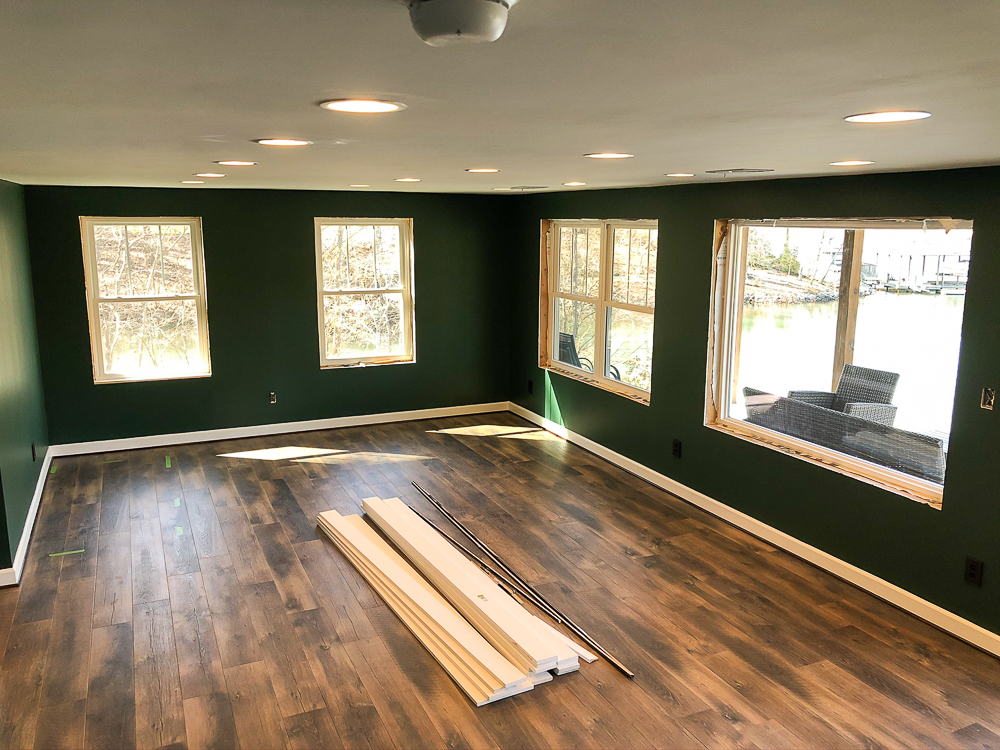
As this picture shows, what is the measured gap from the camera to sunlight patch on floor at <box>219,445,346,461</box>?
21.6 ft

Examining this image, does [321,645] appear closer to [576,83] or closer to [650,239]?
[576,83]

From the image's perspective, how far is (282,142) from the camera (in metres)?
2.65

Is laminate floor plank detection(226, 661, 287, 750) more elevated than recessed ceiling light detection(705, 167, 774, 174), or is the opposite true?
recessed ceiling light detection(705, 167, 774, 174)

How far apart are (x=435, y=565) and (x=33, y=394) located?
3673 millimetres

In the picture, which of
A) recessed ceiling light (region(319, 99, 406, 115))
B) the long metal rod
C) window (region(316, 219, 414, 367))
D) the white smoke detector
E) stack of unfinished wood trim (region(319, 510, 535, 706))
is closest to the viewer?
the white smoke detector

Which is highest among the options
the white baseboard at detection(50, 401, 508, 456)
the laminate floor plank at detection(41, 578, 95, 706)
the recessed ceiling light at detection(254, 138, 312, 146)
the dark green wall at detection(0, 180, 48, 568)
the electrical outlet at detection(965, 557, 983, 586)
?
the recessed ceiling light at detection(254, 138, 312, 146)

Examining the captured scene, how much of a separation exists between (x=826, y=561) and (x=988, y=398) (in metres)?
1.34

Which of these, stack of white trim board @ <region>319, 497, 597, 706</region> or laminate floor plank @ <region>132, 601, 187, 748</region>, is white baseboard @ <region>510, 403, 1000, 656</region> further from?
laminate floor plank @ <region>132, 601, 187, 748</region>

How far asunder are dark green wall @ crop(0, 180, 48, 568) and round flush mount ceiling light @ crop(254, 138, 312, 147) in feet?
9.05

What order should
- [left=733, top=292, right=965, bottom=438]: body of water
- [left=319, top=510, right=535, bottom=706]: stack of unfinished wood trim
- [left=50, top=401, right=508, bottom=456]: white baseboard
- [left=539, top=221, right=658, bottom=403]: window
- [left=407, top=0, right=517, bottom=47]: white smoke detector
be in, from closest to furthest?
1. [left=407, top=0, right=517, bottom=47]: white smoke detector
2. [left=319, top=510, right=535, bottom=706]: stack of unfinished wood trim
3. [left=733, top=292, right=965, bottom=438]: body of water
4. [left=539, top=221, right=658, bottom=403]: window
5. [left=50, top=401, right=508, bottom=456]: white baseboard

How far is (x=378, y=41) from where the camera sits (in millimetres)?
1118

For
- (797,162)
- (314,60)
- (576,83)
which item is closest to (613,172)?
(797,162)

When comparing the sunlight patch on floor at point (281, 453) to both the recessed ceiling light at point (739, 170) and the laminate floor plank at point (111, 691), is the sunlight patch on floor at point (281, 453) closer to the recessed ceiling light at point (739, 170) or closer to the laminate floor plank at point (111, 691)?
the laminate floor plank at point (111, 691)

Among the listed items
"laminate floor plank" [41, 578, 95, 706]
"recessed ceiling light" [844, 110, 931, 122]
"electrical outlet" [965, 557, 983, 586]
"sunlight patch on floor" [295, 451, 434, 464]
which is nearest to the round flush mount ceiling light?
"recessed ceiling light" [844, 110, 931, 122]
